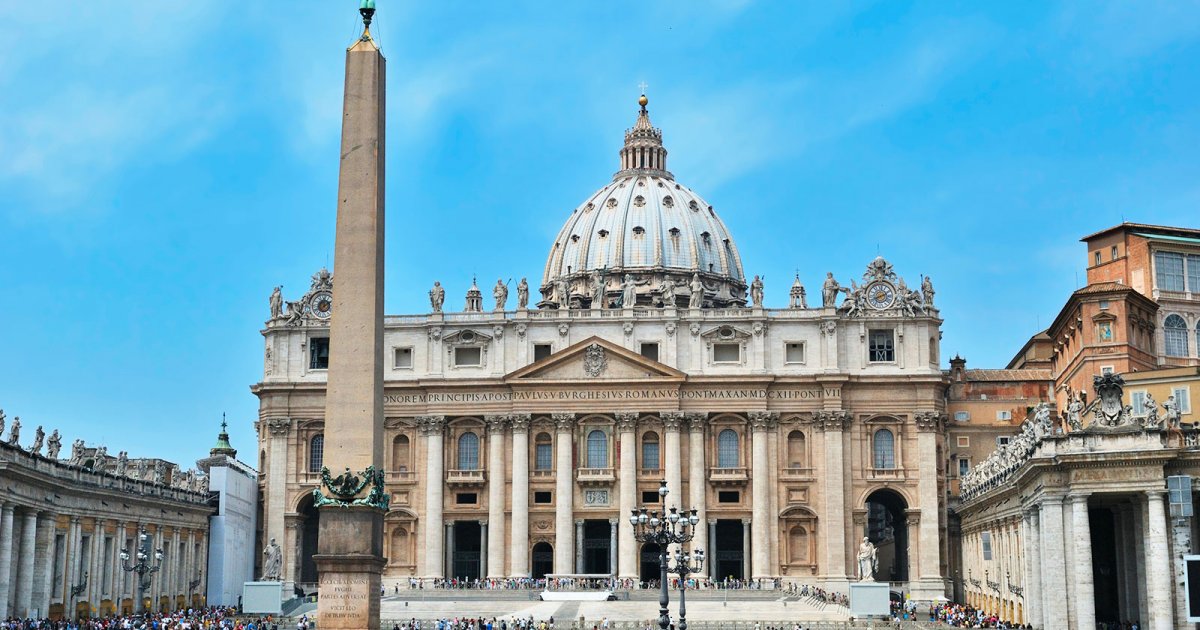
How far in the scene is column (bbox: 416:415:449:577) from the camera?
87125 mm

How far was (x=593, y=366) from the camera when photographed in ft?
288

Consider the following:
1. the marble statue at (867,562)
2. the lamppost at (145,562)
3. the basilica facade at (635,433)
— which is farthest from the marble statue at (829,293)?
the lamppost at (145,562)

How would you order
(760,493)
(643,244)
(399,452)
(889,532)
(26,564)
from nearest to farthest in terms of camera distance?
(26,564)
(760,493)
(399,452)
(889,532)
(643,244)

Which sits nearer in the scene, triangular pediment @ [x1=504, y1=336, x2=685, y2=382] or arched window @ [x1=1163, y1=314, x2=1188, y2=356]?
arched window @ [x1=1163, y1=314, x2=1188, y2=356]

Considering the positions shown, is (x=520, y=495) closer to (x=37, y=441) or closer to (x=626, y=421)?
(x=626, y=421)

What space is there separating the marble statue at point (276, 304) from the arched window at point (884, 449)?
34.8 meters

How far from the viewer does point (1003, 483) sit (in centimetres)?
5875

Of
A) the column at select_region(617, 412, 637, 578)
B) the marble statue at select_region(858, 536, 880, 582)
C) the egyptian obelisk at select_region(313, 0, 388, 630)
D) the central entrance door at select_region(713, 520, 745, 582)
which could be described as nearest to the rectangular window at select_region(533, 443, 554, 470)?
the column at select_region(617, 412, 637, 578)

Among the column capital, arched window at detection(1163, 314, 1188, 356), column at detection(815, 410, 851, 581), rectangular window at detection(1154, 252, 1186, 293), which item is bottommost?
column at detection(815, 410, 851, 581)

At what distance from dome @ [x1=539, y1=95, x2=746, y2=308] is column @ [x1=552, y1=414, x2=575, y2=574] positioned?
29.6 metres

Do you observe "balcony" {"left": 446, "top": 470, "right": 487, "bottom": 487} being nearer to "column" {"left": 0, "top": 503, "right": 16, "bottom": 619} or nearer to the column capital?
the column capital

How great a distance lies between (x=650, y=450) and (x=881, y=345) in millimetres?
14221

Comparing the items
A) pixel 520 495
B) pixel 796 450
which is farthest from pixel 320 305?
pixel 796 450

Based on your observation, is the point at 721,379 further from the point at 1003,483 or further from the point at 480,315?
the point at 1003,483
